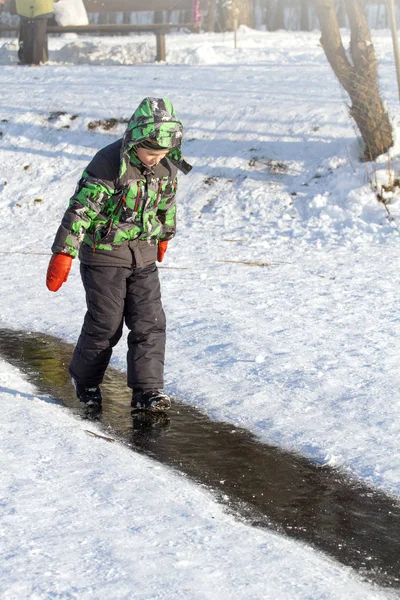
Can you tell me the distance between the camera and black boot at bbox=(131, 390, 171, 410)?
492 cm

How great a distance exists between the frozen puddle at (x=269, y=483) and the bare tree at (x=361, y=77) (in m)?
5.64

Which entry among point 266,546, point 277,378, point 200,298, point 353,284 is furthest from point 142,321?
point 353,284

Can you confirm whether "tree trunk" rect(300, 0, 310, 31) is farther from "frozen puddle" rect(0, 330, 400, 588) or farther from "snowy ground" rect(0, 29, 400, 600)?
"frozen puddle" rect(0, 330, 400, 588)

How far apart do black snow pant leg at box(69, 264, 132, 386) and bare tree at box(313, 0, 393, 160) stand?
18.9 feet

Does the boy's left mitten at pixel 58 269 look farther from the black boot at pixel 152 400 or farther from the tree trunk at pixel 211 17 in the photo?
the tree trunk at pixel 211 17

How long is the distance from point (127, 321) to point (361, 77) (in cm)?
607

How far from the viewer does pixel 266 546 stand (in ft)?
11.1

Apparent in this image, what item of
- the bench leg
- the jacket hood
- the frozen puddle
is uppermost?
the bench leg

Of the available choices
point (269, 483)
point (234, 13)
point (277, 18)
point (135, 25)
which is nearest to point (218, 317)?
point (269, 483)

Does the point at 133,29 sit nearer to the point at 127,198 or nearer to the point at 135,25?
the point at 135,25

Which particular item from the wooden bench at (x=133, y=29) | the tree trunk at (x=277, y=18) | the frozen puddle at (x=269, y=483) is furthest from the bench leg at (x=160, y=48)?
the tree trunk at (x=277, y=18)

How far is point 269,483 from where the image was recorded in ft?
13.5

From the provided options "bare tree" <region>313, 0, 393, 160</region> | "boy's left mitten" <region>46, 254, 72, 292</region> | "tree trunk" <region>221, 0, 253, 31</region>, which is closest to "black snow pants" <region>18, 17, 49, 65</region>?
"bare tree" <region>313, 0, 393, 160</region>

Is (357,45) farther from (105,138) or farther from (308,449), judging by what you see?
(308,449)
